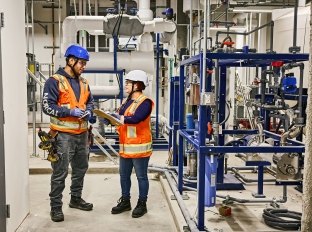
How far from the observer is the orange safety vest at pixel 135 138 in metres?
3.52

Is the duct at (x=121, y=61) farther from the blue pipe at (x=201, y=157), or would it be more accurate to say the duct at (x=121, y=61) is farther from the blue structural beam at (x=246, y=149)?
the blue structural beam at (x=246, y=149)

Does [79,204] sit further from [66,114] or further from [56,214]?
[66,114]

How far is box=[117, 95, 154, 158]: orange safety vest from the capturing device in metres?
3.52

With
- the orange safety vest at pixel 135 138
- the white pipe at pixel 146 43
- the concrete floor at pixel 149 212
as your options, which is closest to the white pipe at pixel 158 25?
the white pipe at pixel 146 43

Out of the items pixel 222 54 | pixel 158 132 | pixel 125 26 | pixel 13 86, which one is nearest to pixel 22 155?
pixel 13 86

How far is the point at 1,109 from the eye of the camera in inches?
110

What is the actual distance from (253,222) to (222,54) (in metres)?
1.65

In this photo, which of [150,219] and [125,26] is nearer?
[150,219]

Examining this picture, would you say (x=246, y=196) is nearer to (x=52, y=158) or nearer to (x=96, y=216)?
(x=96, y=216)

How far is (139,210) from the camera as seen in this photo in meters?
3.69

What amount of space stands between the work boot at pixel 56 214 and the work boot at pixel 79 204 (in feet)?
1.08

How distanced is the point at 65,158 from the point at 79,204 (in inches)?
27.7

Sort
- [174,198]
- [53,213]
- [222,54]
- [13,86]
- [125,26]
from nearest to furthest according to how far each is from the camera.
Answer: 1. [222,54]
2. [13,86]
3. [53,213]
4. [174,198]
5. [125,26]

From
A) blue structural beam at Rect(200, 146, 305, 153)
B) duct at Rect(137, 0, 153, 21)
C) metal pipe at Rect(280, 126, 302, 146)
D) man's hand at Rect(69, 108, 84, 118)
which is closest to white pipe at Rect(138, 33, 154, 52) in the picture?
duct at Rect(137, 0, 153, 21)
